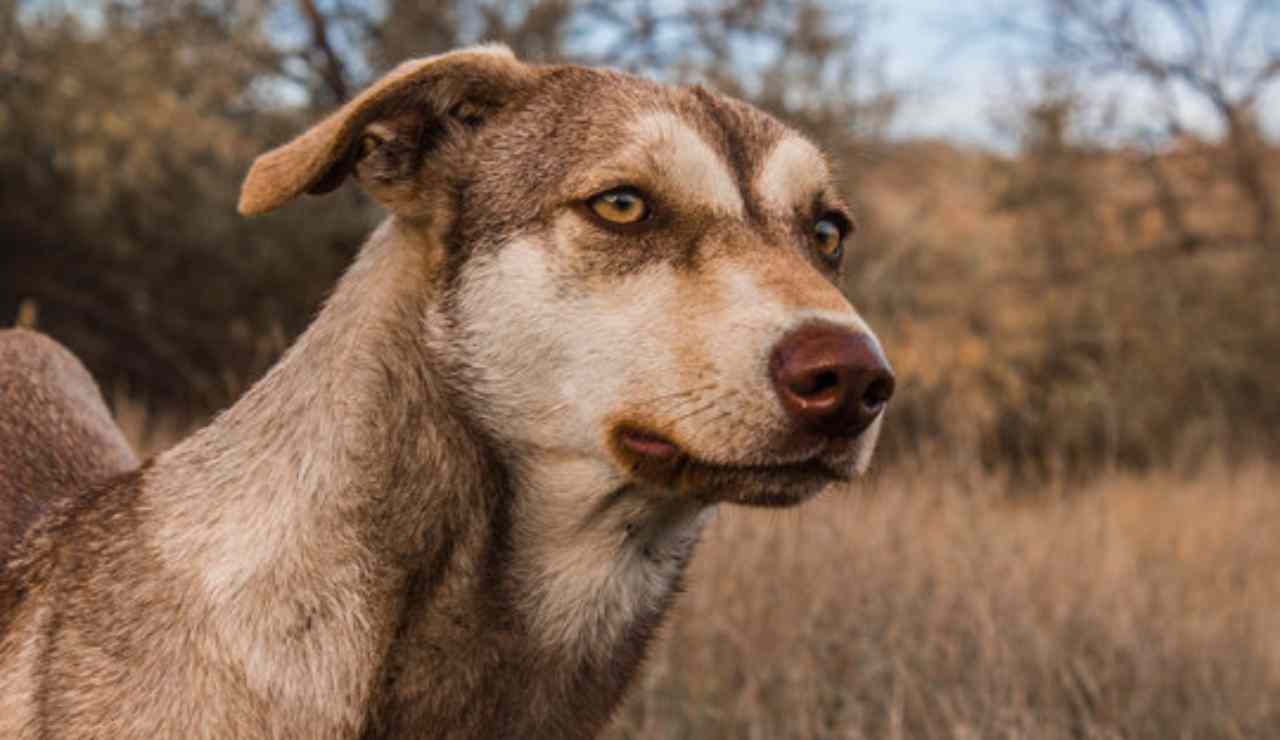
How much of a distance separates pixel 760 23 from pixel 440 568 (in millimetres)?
8470

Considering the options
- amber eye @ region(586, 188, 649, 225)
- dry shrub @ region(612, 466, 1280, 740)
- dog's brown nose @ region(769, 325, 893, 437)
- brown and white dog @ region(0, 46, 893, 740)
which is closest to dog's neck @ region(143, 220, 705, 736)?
brown and white dog @ region(0, 46, 893, 740)

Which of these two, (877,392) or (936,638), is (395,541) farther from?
(936,638)

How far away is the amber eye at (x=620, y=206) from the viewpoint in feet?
8.78

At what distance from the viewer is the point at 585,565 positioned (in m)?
2.78

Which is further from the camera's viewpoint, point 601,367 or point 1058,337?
point 1058,337

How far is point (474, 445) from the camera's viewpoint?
263 cm

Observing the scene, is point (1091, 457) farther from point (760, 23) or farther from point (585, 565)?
point (585, 565)

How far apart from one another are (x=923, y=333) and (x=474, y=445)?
7.37 metres

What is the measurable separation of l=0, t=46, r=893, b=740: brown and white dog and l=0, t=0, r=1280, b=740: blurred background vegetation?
161cm

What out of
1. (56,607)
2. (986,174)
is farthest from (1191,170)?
(56,607)

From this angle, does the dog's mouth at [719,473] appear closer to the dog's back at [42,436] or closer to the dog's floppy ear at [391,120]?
the dog's floppy ear at [391,120]

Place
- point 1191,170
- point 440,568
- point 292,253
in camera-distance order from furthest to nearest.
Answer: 1. point 1191,170
2. point 292,253
3. point 440,568

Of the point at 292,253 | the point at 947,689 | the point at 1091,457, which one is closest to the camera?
the point at 947,689

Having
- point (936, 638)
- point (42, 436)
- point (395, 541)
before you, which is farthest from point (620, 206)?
point (936, 638)
